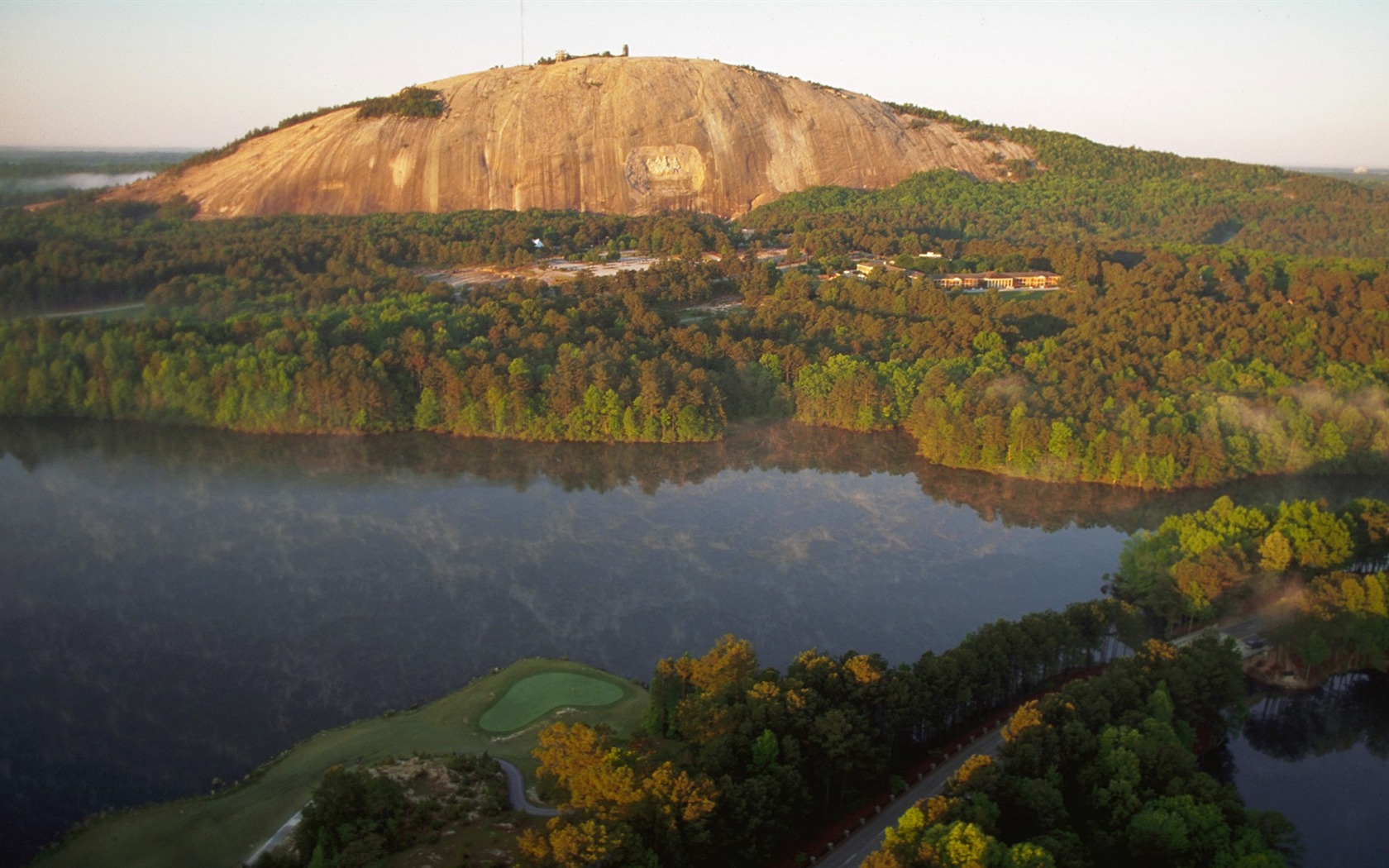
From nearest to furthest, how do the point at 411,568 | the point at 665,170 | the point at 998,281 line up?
the point at 411,568, the point at 998,281, the point at 665,170

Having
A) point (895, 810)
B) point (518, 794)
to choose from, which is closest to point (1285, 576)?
point (895, 810)

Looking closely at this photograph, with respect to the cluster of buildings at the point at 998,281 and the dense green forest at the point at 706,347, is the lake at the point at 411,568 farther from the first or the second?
the cluster of buildings at the point at 998,281

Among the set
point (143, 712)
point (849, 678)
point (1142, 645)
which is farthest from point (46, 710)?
point (1142, 645)

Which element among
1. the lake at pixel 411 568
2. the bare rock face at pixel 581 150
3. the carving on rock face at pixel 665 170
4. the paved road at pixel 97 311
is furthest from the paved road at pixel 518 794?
the carving on rock face at pixel 665 170

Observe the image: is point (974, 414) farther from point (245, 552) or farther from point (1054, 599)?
point (245, 552)

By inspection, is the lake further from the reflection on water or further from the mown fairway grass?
the reflection on water

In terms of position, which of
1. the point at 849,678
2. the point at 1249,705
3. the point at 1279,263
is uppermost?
the point at 1279,263

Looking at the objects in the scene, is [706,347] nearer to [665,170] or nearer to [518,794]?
[518,794]
